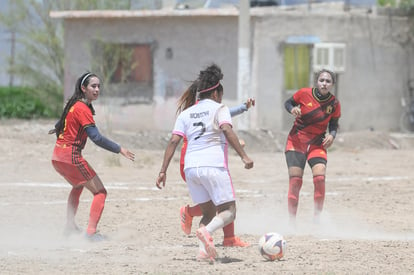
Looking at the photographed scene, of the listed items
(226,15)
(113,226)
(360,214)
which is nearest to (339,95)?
(226,15)

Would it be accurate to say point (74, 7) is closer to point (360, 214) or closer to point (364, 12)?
point (364, 12)

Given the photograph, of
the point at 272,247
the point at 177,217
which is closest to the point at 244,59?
the point at 177,217

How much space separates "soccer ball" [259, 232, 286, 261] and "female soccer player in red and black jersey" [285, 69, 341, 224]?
2.62 m

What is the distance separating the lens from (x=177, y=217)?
40.2ft

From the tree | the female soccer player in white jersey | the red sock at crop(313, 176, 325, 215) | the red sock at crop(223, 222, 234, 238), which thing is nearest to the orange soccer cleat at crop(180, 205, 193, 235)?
the red sock at crop(223, 222, 234, 238)

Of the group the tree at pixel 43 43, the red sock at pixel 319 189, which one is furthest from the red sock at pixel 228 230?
the tree at pixel 43 43

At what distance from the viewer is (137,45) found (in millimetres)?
27672

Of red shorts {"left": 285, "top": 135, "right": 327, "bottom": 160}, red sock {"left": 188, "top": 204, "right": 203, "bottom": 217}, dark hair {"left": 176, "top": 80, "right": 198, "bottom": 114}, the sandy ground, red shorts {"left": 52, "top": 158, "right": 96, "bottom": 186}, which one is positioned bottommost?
the sandy ground

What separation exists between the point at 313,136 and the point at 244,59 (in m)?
13.2

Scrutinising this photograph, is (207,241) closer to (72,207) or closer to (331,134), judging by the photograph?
(72,207)

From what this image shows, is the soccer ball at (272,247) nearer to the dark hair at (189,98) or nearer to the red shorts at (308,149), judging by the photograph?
the dark hair at (189,98)

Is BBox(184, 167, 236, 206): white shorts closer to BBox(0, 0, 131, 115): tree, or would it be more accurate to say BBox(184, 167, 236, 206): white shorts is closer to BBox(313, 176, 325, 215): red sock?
BBox(313, 176, 325, 215): red sock

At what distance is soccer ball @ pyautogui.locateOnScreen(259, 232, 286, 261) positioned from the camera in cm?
852

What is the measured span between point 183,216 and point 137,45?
18.1 meters
